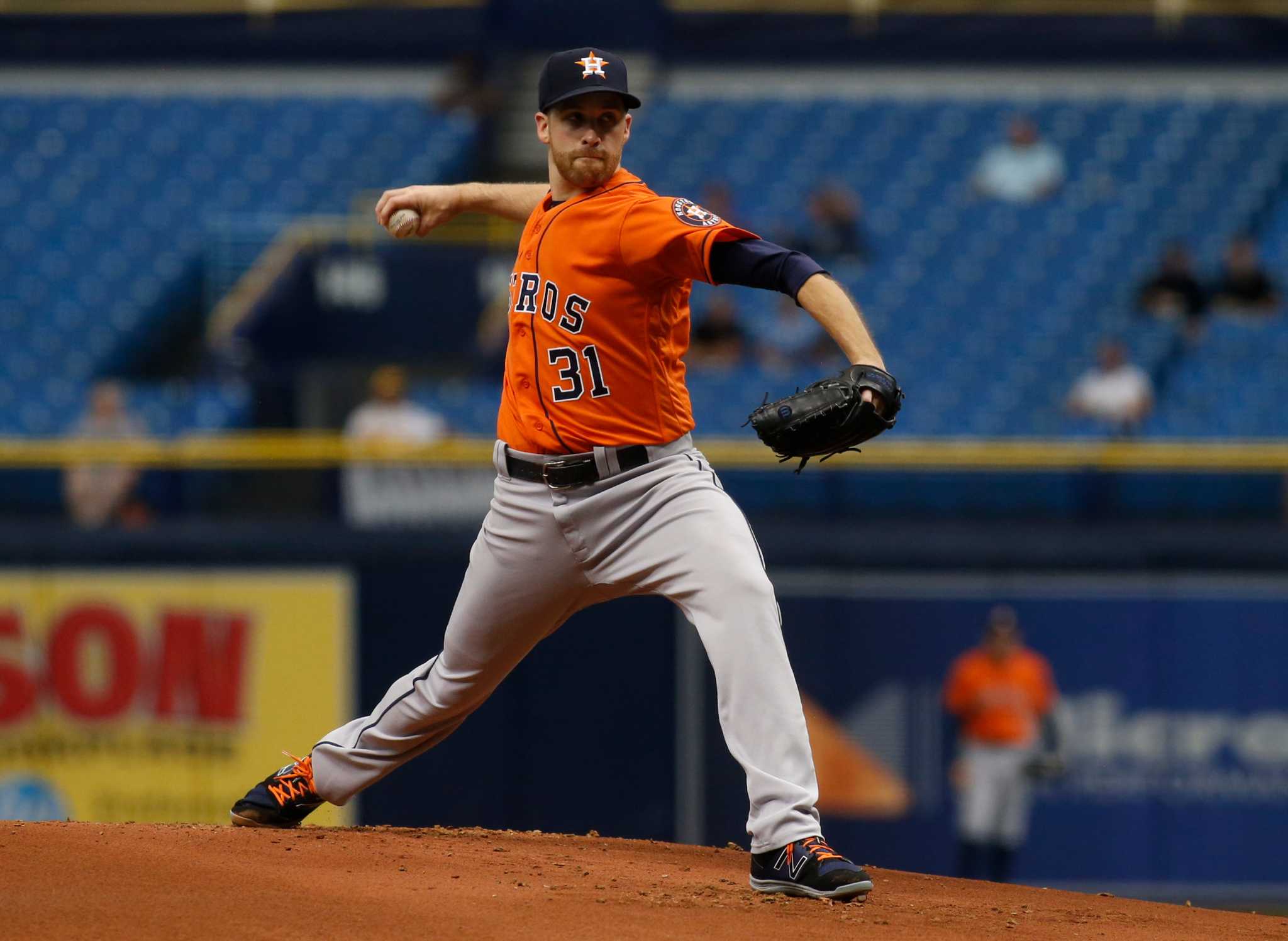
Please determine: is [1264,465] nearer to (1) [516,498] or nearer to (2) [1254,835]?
(2) [1254,835]

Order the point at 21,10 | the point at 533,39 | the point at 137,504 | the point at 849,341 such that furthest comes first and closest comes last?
the point at 21,10, the point at 533,39, the point at 137,504, the point at 849,341

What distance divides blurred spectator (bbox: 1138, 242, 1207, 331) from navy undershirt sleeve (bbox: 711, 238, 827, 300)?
8.20m

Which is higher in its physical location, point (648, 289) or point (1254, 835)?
point (648, 289)

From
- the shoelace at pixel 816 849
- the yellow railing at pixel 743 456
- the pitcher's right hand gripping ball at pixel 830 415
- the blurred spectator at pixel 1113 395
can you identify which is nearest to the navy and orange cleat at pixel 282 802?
the shoelace at pixel 816 849

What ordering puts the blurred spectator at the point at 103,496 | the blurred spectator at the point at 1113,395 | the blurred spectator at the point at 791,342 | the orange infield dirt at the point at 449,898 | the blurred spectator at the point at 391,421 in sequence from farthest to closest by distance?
the blurred spectator at the point at 791,342 → the blurred spectator at the point at 1113,395 → the blurred spectator at the point at 391,421 → the blurred spectator at the point at 103,496 → the orange infield dirt at the point at 449,898

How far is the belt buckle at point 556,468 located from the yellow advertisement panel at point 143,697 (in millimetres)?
4757

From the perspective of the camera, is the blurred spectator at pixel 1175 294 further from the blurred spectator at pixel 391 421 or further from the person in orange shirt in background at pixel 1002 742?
the blurred spectator at pixel 391 421

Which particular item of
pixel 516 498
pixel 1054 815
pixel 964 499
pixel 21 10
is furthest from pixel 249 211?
pixel 516 498

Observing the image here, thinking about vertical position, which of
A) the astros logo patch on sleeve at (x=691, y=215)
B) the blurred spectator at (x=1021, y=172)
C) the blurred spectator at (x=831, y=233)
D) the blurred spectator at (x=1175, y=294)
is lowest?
the astros logo patch on sleeve at (x=691, y=215)

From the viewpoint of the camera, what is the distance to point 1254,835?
8844 mm

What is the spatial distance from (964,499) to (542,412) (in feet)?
16.8

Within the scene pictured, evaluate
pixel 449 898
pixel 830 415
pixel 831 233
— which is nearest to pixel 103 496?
pixel 449 898

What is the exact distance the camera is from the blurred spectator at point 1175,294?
453 inches

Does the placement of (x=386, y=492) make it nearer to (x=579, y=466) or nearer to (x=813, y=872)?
(x=579, y=466)
